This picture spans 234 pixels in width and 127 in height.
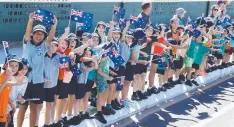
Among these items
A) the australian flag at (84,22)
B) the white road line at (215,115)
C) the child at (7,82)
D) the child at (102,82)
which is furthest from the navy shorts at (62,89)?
the white road line at (215,115)

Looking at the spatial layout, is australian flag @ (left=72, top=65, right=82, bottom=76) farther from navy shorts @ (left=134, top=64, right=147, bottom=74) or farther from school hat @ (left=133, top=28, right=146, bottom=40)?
navy shorts @ (left=134, top=64, right=147, bottom=74)

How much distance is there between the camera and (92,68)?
7.14 m

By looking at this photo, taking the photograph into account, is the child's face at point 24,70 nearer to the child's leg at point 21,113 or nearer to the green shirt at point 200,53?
the child's leg at point 21,113

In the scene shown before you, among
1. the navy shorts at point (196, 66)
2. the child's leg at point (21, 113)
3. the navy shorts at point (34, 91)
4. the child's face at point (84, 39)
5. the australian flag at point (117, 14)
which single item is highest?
the australian flag at point (117, 14)

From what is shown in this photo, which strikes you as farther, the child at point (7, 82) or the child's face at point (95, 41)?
the child's face at point (95, 41)

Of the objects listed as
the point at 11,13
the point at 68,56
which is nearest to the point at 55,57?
the point at 68,56

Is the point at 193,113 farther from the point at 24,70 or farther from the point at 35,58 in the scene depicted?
the point at 24,70

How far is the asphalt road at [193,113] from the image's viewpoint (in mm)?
Result: 8250

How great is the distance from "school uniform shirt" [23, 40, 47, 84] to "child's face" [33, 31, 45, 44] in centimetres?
7

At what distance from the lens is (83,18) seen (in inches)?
282

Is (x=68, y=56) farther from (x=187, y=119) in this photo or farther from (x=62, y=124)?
(x=187, y=119)

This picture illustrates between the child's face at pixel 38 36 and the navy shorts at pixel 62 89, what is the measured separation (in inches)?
38.6

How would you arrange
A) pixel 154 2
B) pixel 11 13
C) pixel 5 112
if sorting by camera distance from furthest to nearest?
pixel 154 2
pixel 11 13
pixel 5 112

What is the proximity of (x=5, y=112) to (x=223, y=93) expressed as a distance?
6.94m
